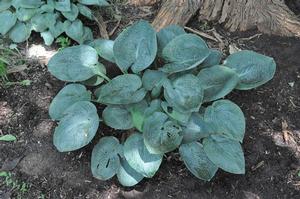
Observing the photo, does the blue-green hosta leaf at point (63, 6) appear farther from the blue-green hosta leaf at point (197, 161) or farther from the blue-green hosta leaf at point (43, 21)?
the blue-green hosta leaf at point (197, 161)

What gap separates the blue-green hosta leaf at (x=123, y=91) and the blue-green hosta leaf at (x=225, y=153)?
0.52 m

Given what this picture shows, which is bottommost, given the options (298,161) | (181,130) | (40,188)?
(40,188)

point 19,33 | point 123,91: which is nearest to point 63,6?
point 19,33

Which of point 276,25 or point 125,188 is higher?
point 276,25

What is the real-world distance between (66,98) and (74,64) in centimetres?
24

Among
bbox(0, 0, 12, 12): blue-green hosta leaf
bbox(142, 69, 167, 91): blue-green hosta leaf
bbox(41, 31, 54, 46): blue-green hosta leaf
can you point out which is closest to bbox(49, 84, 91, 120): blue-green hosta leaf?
bbox(142, 69, 167, 91): blue-green hosta leaf

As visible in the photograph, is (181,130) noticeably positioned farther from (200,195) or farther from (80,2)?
(80,2)

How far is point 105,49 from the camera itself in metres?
3.18

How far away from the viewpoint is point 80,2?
142 inches

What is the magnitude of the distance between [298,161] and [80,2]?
2.01 metres

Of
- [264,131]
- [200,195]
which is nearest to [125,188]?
[200,195]

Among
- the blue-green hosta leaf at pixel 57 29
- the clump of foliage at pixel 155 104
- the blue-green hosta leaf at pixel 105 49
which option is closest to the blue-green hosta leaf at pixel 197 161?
the clump of foliage at pixel 155 104

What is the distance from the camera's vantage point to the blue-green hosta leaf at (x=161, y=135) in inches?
107

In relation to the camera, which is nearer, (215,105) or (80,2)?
(215,105)
